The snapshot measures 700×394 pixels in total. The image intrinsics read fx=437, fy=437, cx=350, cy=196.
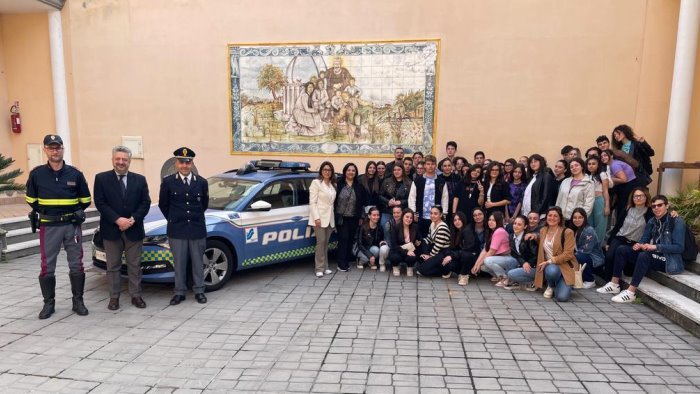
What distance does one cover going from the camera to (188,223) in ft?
17.6

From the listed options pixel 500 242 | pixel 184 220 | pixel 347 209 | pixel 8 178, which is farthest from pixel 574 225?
pixel 8 178

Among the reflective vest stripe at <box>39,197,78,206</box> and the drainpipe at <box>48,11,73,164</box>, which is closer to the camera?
the reflective vest stripe at <box>39,197,78,206</box>

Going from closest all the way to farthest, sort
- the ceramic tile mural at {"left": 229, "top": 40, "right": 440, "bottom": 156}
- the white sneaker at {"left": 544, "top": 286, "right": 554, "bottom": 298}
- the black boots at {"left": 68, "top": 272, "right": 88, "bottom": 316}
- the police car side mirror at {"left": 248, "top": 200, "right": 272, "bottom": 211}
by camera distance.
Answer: the black boots at {"left": 68, "top": 272, "right": 88, "bottom": 316}
the white sneaker at {"left": 544, "top": 286, "right": 554, "bottom": 298}
the police car side mirror at {"left": 248, "top": 200, "right": 272, "bottom": 211}
the ceramic tile mural at {"left": 229, "top": 40, "right": 440, "bottom": 156}

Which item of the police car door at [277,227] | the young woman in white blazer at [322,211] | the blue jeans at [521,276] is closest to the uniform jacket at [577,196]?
the blue jeans at [521,276]

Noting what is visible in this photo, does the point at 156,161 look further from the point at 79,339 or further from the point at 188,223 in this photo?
the point at 79,339

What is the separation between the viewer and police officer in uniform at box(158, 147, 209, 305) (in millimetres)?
5352

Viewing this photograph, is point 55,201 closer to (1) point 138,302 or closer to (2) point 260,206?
(1) point 138,302

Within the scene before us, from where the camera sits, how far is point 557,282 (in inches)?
229

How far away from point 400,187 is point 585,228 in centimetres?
280

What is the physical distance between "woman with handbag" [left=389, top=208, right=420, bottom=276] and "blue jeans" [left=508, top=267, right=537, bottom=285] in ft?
4.63

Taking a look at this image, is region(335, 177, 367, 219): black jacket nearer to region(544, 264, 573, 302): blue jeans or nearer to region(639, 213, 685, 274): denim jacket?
region(544, 264, 573, 302): blue jeans

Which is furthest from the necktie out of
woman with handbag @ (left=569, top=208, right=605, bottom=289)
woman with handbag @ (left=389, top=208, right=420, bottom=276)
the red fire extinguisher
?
the red fire extinguisher

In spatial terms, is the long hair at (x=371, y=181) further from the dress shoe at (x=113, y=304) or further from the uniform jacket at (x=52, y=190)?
the uniform jacket at (x=52, y=190)

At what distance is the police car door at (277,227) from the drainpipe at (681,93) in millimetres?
6467
